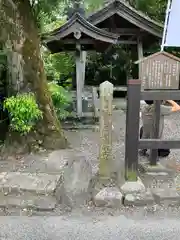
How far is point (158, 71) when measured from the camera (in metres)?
4.16

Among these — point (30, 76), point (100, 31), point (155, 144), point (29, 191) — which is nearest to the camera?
point (29, 191)

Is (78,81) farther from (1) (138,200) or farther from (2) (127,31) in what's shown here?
(1) (138,200)

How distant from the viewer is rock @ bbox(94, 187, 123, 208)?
12.7 feet

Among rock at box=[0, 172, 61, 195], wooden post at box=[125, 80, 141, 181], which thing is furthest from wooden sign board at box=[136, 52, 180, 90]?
rock at box=[0, 172, 61, 195]

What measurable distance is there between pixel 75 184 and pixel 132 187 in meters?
0.76

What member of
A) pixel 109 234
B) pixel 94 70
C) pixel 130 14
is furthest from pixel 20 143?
pixel 94 70

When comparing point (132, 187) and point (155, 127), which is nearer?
point (132, 187)

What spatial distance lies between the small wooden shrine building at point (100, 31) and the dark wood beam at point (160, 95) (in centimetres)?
461

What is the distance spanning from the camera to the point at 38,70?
545 cm

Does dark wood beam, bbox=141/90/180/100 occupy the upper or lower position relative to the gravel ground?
upper

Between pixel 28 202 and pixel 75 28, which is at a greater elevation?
pixel 75 28

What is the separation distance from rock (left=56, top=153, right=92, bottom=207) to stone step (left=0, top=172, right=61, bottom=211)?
12cm

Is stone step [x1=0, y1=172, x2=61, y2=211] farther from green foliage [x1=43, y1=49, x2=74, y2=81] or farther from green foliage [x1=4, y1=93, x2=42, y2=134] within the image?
green foliage [x1=43, y1=49, x2=74, y2=81]

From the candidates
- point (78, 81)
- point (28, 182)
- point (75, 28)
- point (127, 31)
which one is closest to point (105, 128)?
point (28, 182)
